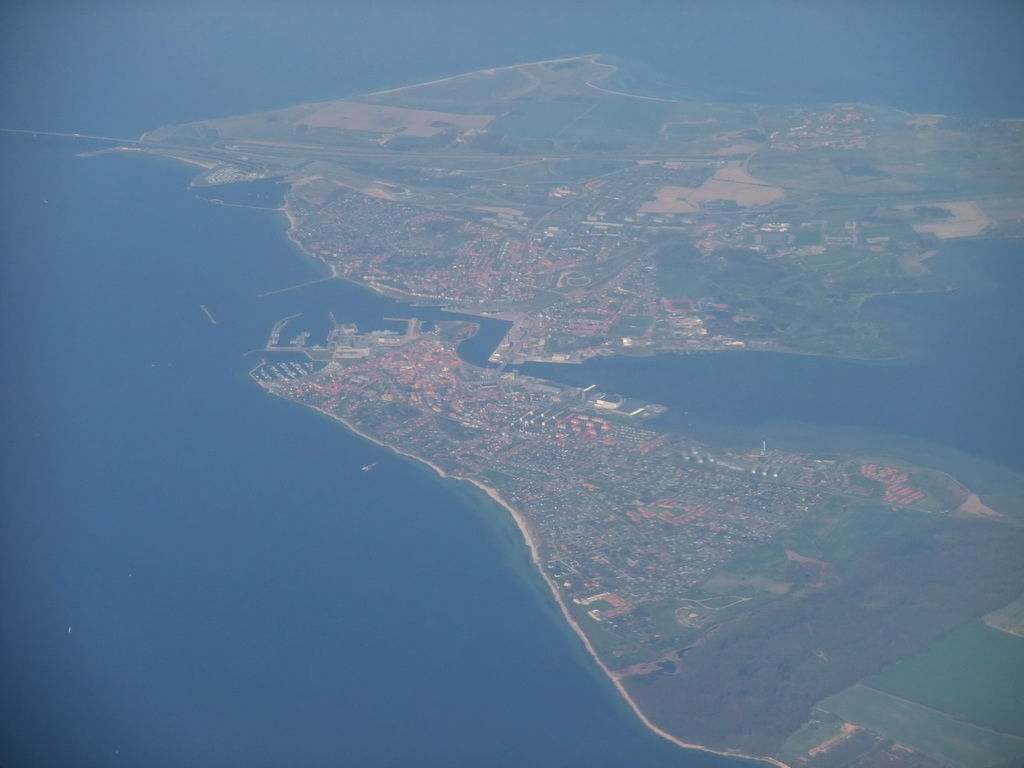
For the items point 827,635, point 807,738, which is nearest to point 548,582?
point 827,635

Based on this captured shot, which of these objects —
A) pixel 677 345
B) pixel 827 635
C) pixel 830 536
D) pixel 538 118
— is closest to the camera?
pixel 827 635

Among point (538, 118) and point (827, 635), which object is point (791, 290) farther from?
point (538, 118)

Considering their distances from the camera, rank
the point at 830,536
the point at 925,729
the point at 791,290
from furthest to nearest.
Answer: the point at 791,290 → the point at 830,536 → the point at 925,729

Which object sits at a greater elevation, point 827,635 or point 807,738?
point 827,635

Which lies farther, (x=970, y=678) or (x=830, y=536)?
(x=830, y=536)


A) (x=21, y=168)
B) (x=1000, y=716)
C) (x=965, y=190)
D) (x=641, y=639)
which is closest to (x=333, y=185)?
(x=21, y=168)

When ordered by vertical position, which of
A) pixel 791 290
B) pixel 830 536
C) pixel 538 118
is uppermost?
pixel 538 118

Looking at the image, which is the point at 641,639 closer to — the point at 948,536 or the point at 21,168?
the point at 948,536

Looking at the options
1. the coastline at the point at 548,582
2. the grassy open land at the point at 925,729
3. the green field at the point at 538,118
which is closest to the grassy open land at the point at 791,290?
the coastline at the point at 548,582

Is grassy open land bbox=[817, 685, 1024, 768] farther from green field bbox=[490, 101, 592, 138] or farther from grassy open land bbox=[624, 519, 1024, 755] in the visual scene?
green field bbox=[490, 101, 592, 138]
